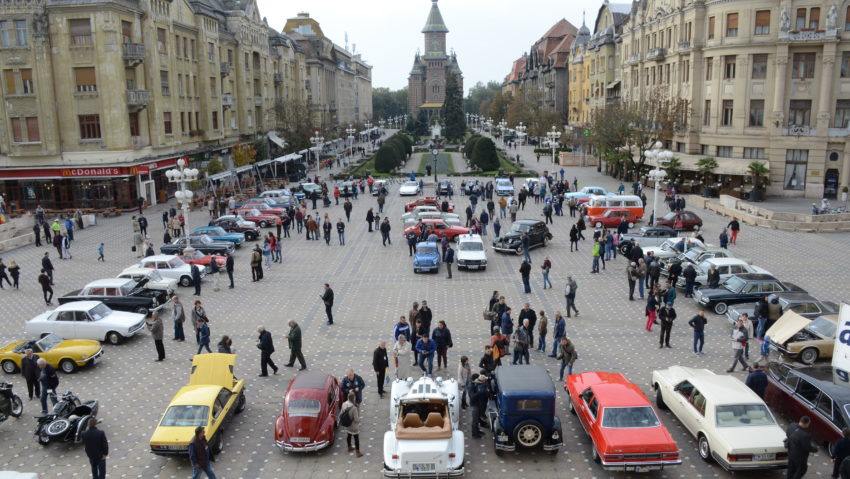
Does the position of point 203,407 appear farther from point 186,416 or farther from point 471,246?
point 471,246

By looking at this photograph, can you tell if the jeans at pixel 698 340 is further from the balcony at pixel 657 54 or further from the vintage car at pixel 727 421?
the balcony at pixel 657 54

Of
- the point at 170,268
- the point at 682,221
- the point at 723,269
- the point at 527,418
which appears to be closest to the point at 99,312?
the point at 170,268

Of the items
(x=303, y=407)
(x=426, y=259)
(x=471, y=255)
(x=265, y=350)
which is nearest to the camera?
(x=303, y=407)

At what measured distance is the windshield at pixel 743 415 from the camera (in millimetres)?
12508

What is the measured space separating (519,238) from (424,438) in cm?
2059

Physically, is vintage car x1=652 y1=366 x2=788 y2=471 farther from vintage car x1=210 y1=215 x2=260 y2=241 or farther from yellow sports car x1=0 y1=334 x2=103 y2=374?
vintage car x1=210 y1=215 x2=260 y2=241

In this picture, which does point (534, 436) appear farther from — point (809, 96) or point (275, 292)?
point (809, 96)

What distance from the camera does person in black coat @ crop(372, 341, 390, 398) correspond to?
16.0 meters

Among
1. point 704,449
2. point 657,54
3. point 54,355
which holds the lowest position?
point 704,449

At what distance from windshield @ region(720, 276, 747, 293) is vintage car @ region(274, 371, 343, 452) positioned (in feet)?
49.6

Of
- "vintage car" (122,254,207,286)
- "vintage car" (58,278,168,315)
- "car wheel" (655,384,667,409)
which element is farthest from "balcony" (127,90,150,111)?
"car wheel" (655,384,667,409)

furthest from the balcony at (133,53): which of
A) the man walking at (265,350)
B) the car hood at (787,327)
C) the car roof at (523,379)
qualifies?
the car hood at (787,327)

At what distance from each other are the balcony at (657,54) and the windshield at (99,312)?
169ft

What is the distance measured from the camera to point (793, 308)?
783 inches
